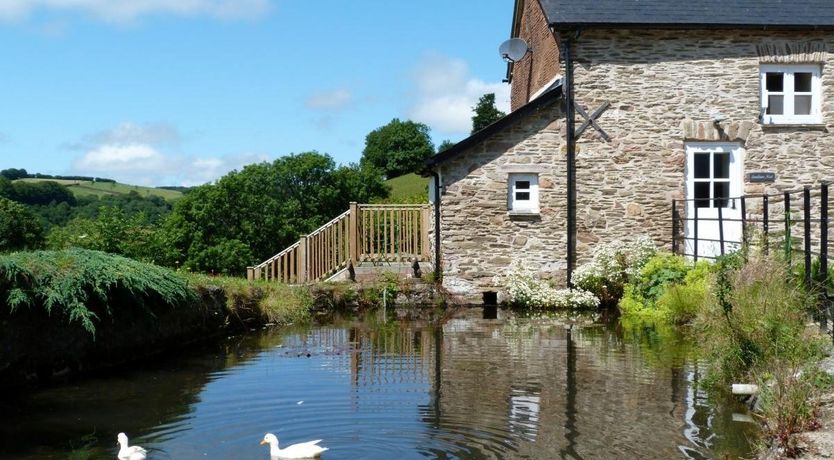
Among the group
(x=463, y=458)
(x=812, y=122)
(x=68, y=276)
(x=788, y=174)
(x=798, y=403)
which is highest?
(x=812, y=122)

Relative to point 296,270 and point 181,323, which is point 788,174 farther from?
point 181,323

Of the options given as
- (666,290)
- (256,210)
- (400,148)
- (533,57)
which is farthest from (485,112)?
(666,290)

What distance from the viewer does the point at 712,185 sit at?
62.0 feet

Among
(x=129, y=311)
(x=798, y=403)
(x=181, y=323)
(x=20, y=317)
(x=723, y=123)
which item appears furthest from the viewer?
(x=723, y=123)

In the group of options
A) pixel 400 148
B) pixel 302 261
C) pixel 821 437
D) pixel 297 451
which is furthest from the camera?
pixel 400 148

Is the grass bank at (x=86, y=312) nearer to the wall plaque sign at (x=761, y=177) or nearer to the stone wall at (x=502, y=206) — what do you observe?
the stone wall at (x=502, y=206)

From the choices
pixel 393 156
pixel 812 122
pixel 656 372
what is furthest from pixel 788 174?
pixel 393 156

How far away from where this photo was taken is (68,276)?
10023 millimetres

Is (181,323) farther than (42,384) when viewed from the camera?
Yes

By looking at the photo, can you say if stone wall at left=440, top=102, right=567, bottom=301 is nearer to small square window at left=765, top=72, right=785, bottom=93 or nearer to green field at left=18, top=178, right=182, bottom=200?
small square window at left=765, top=72, right=785, bottom=93

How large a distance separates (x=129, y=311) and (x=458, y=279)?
29.3ft

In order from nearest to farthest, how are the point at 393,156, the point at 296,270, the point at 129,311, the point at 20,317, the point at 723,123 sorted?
the point at 20,317 → the point at 129,311 → the point at 723,123 → the point at 296,270 → the point at 393,156

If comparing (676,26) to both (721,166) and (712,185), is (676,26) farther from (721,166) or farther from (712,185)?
(712,185)

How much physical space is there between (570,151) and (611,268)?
8.84ft
